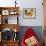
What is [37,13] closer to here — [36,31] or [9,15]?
[36,31]

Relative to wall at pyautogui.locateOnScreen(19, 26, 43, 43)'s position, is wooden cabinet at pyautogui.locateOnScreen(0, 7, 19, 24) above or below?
above

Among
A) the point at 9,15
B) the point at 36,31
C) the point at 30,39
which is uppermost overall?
the point at 9,15

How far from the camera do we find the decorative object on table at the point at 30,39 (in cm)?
544

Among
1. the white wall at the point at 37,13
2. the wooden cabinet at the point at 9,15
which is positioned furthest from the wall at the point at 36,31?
the wooden cabinet at the point at 9,15

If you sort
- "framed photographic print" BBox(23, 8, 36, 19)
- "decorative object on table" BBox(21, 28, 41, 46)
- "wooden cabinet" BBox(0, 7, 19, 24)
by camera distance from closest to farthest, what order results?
"decorative object on table" BBox(21, 28, 41, 46), "wooden cabinet" BBox(0, 7, 19, 24), "framed photographic print" BBox(23, 8, 36, 19)

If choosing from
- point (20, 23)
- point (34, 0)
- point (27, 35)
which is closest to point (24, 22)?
point (20, 23)

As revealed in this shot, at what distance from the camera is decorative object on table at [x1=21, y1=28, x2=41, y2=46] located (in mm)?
5438

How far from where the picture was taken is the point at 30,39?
548cm

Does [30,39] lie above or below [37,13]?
below

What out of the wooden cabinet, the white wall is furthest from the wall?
the wooden cabinet

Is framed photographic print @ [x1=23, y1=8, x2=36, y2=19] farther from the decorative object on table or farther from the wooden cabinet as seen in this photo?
the decorative object on table

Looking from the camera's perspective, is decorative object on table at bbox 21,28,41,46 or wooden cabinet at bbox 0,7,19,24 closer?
decorative object on table at bbox 21,28,41,46

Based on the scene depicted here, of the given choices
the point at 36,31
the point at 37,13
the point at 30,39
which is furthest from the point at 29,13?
the point at 30,39

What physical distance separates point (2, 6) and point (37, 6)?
1309mm
